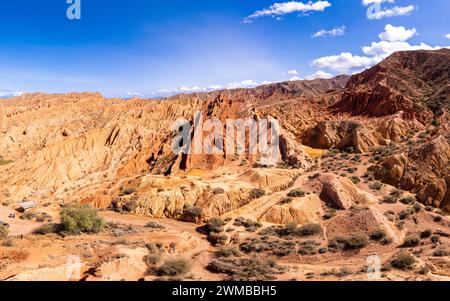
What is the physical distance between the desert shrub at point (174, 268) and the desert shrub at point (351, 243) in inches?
378

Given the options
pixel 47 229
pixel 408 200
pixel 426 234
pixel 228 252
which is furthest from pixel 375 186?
pixel 47 229

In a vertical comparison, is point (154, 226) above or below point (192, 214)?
below

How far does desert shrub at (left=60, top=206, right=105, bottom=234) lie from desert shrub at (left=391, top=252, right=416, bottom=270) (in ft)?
61.0

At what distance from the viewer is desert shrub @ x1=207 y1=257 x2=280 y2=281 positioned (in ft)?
58.9

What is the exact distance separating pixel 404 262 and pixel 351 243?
422cm

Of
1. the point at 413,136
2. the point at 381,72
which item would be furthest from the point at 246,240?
the point at 381,72

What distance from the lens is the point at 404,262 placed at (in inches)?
714

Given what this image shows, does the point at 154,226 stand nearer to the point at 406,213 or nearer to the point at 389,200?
the point at 406,213

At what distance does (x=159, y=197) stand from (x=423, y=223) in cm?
2146

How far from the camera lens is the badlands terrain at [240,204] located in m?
18.8

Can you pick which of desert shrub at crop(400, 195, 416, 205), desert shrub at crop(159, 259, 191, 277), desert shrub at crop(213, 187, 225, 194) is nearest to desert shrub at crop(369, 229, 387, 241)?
desert shrub at crop(400, 195, 416, 205)

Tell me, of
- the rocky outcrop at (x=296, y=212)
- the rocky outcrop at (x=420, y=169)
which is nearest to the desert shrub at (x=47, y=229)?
the rocky outcrop at (x=296, y=212)

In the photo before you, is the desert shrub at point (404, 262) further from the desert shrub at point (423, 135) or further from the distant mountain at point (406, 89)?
the distant mountain at point (406, 89)
